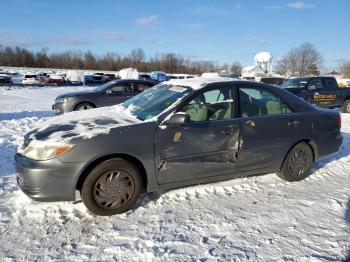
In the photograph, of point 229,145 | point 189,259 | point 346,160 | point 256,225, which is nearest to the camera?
point 189,259

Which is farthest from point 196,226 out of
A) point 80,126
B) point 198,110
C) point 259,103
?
A: point 259,103

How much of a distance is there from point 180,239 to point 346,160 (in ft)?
14.7

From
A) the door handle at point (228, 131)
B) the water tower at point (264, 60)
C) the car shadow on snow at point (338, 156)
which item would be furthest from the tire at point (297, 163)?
the water tower at point (264, 60)

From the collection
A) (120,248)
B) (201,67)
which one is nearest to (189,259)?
(120,248)

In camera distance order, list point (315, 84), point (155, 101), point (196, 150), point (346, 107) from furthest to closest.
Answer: point (346, 107), point (315, 84), point (155, 101), point (196, 150)

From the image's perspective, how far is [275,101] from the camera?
4.69 m

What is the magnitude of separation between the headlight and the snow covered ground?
2.40 feet

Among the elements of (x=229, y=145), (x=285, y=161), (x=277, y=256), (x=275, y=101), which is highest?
(x=275, y=101)

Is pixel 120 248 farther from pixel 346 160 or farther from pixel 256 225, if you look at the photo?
pixel 346 160

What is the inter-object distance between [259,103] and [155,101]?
1508 mm

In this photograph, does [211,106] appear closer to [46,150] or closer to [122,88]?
[46,150]

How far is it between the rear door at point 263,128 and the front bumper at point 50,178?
7.27 ft

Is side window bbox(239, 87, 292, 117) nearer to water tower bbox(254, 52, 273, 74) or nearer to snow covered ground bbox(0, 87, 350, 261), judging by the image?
snow covered ground bbox(0, 87, 350, 261)

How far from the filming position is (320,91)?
13.0 m
